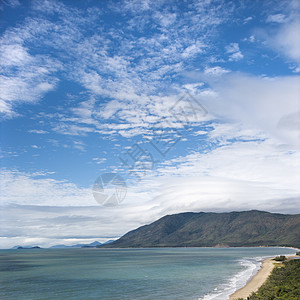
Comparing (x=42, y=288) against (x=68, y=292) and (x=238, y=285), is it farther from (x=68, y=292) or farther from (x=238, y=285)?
(x=238, y=285)

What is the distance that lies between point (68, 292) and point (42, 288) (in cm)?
901

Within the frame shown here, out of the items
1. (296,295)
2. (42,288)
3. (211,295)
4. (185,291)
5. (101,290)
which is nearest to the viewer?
(296,295)

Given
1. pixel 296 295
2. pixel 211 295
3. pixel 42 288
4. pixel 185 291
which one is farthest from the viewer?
pixel 42 288

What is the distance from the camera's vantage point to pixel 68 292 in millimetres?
50562

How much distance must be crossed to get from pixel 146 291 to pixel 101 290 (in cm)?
894

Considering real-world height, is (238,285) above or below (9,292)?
below

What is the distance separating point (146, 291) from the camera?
162ft

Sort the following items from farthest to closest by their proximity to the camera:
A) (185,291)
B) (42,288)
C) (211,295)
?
(42,288)
(185,291)
(211,295)

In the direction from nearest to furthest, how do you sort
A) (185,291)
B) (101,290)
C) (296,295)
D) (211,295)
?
(296,295), (211,295), (185,291), (101,290)

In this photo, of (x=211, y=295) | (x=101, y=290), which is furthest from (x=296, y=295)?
(x=101, y=290)

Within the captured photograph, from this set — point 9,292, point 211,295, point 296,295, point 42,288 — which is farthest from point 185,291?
point 9,292

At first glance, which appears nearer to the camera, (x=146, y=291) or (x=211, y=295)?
(x=211, y=295)

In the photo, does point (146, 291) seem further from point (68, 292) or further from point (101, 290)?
point (68, 292)

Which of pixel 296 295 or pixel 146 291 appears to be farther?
pixel 146 291
